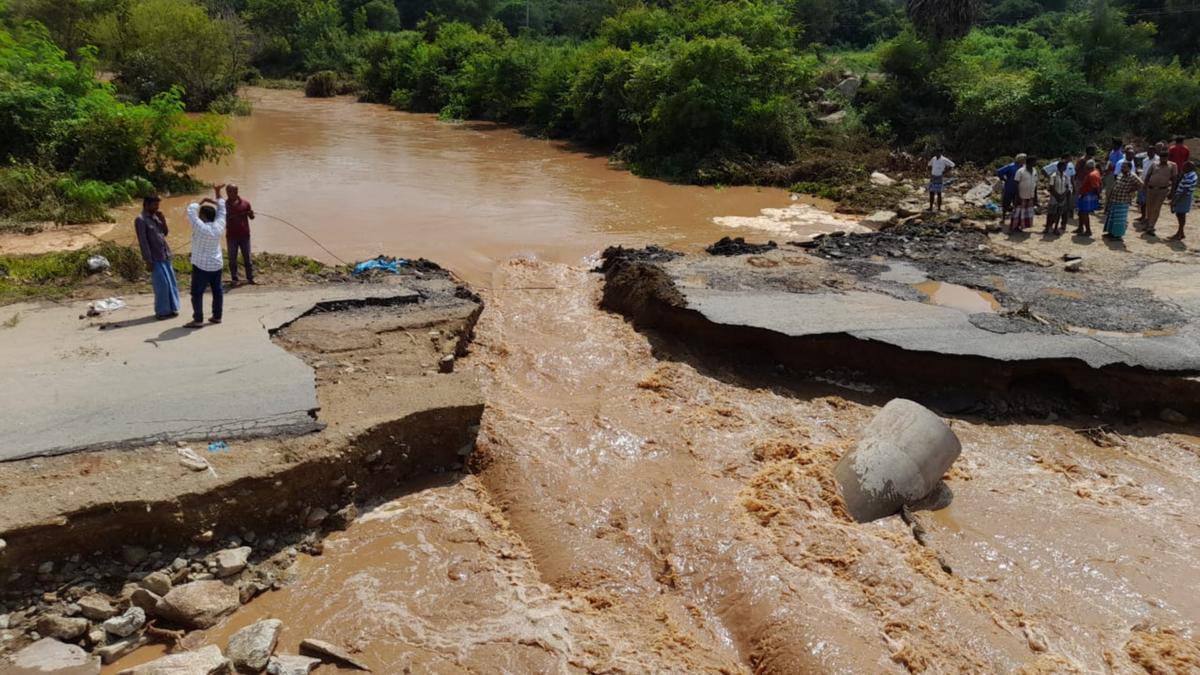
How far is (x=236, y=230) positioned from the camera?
10.1 meters

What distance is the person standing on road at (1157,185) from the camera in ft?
42.9

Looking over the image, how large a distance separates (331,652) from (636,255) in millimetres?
8301

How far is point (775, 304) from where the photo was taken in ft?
31.4

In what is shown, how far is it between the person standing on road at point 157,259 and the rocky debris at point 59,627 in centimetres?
450

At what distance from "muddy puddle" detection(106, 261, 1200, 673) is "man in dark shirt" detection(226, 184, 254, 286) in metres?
4.31

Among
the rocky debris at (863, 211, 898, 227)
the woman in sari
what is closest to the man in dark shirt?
the rocky debris at (863, 211, 898, 227)

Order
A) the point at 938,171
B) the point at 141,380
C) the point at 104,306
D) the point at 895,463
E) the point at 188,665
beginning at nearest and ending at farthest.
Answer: the point at 188,665 → the point at 895,463 → the point at 141,380 → the point at 104,306 → the point at 938,171

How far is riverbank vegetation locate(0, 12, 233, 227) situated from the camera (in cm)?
1475

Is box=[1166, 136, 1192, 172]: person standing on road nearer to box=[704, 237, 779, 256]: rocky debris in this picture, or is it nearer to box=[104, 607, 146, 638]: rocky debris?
box=[704, 237, 779, 256]: rocky debris

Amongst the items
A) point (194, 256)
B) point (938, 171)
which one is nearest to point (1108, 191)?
point (938, 171)

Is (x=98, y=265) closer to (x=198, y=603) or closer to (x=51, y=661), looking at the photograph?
(x=198, y=603)

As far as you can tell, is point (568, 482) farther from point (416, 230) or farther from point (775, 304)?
point (416, 230)

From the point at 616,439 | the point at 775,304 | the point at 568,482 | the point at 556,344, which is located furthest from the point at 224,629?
the point at 775,304

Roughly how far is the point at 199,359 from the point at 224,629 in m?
3.17
